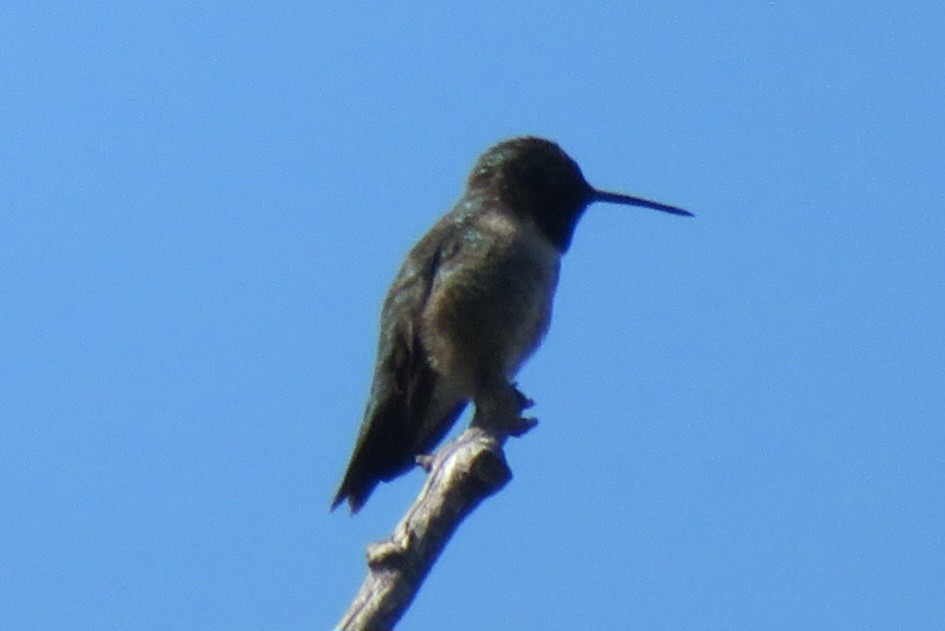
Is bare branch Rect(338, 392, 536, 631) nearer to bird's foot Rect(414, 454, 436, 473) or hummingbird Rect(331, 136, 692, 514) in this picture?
bird's foot Rect(414, 454, 436, 473)

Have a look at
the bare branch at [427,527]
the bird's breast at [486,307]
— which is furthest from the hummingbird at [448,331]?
the bare branch at [427,527]

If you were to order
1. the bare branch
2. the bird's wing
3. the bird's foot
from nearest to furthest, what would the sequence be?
the bare branch < the bird's foot < the bird's wing

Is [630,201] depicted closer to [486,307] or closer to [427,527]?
[486,307]

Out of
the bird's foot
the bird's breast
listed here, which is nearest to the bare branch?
the bird's foot

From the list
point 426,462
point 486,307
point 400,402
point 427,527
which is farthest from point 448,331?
point 427,527

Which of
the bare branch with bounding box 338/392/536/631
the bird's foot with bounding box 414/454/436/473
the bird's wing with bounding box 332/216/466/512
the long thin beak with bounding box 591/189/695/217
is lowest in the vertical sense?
the bare branch with bounding box 338/392/536/631

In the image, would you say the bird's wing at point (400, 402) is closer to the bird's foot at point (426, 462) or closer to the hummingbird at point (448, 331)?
the hummingbird at point (448, 331)

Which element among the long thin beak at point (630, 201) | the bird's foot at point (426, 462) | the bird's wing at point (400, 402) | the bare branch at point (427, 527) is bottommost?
the bare branch at point (427, 527)
